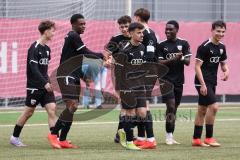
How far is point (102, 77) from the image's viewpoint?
23.1 m

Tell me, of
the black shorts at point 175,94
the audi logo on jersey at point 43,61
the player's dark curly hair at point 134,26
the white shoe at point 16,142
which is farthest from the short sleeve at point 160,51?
the white shoe at point 16,142

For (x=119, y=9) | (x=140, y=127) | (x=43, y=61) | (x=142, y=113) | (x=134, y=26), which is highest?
(x=119, y=9)

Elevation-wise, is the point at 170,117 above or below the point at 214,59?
below

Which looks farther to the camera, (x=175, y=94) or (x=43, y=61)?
(x=175, y=94)

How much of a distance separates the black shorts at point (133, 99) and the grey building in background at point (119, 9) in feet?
33.7

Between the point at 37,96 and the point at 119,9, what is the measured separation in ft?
44.0

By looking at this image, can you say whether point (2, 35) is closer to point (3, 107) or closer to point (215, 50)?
point (3, 107)

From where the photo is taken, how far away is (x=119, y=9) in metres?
25.4

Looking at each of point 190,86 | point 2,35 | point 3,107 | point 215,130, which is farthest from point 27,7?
point 215,130

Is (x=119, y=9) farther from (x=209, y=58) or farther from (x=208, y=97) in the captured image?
(x=208, y=97)

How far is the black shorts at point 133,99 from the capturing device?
11945 millimetres

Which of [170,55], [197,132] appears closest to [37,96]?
[170,55]

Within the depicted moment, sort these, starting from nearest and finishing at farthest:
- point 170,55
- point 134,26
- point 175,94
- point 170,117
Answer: point 134,26, point 170,117, point 170,55, point 175,94

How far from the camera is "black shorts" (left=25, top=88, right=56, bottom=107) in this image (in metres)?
12.4
